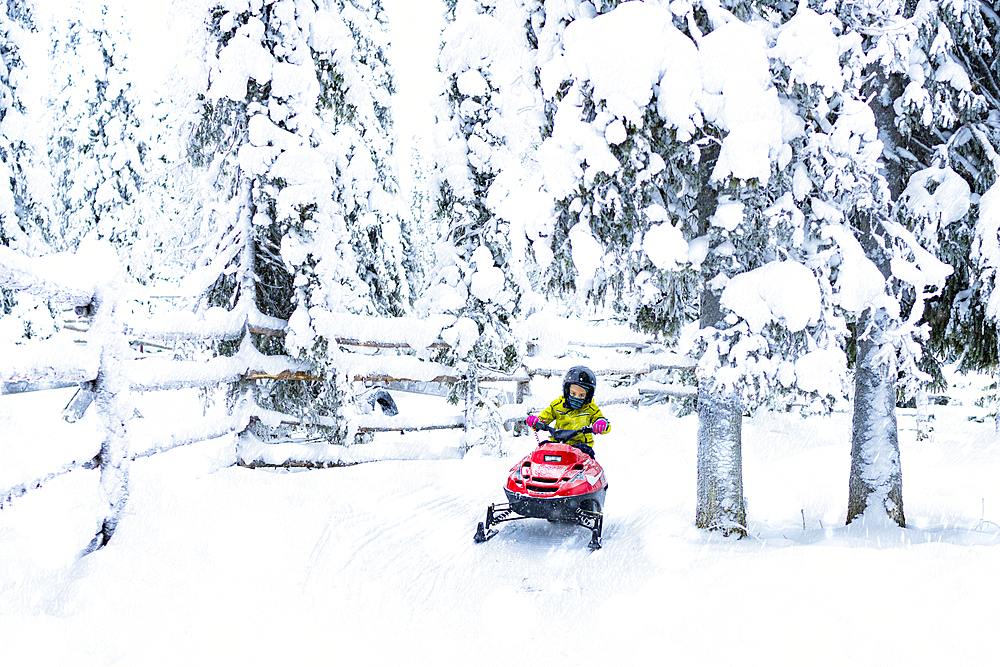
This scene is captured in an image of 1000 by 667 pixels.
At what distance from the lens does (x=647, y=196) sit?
567 centimetres

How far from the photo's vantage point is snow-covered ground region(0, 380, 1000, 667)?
4070 mm

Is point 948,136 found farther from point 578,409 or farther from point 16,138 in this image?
point 16,138

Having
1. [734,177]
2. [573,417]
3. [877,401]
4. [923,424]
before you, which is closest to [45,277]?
[734,177]

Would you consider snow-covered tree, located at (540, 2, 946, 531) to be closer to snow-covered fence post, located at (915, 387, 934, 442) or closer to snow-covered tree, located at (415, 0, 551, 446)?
snow-covered tree, located at (415, 0, 551, 446)

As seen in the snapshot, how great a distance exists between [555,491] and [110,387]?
3.82m

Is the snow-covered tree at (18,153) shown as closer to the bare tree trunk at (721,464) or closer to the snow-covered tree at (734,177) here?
the snow-covered tree at (734,177)

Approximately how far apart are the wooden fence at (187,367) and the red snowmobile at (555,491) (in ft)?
10.5

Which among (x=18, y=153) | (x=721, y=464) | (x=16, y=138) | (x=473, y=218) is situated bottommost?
(x=721, y=464)

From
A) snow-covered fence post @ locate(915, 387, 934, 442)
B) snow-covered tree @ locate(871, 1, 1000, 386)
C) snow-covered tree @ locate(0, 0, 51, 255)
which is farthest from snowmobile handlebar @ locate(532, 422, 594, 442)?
snow-covered tree @ locate(0, 0, 51, 255)

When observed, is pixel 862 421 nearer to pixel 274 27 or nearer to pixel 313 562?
pixel 313 562

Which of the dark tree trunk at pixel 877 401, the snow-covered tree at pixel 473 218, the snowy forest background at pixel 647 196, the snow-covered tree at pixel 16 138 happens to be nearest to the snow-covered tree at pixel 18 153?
the snow-covered tree at pixel 16 138

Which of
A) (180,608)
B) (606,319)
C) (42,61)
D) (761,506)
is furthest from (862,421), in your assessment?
(42,61)

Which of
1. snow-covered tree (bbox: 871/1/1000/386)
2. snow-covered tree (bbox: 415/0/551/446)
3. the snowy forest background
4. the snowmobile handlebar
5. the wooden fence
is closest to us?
the wooden fence

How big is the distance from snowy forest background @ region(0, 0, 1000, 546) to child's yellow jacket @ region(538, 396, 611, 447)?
1.16 meters
